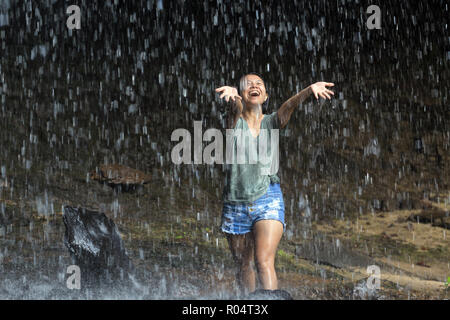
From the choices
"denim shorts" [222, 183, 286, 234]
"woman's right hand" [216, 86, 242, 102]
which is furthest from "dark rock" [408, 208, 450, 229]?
"woman's right hand" [216, 86, 242, 102]

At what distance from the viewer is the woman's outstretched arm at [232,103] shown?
2908mm

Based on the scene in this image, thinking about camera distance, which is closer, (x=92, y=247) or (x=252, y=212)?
(x=252, y=212)

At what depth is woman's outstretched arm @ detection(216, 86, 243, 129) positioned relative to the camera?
2.91 metres

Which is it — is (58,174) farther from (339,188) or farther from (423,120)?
(423,120)

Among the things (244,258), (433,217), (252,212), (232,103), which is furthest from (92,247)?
(433,217)

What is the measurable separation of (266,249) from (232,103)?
882 millimetres

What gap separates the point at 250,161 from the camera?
295cm

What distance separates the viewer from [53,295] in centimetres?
409

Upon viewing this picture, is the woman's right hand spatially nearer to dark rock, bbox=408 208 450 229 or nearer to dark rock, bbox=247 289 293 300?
dark rock, bbox=247 289 293 300

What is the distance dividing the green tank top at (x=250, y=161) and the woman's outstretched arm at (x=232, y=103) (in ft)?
0.16

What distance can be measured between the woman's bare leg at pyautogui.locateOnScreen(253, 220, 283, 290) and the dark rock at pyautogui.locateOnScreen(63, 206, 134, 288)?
164 cm

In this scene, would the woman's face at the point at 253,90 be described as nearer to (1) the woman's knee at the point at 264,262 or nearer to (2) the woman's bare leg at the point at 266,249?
(2) the woman's bare leg at the point at 266,249

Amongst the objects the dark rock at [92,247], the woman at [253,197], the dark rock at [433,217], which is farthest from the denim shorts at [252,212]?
the dark rock at [433,217]

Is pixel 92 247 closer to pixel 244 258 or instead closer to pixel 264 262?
pixel 244 258
